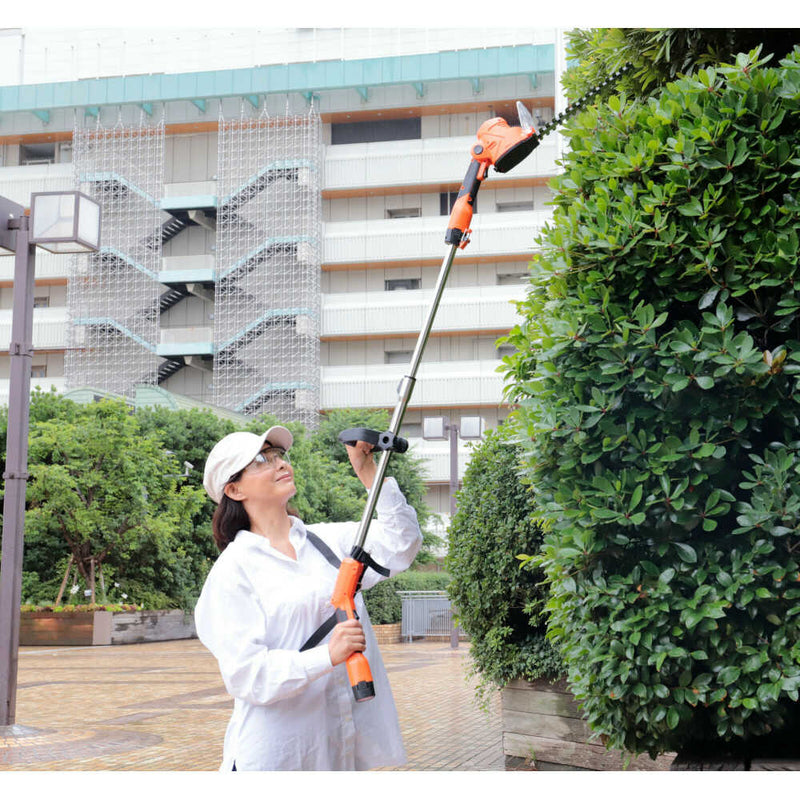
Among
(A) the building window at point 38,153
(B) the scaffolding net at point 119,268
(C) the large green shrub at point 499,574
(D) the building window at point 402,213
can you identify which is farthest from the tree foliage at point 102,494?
(A) the building window at point 38,153

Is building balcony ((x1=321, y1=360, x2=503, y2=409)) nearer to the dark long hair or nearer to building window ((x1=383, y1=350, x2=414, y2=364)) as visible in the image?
building window ((x1=383, y1=350, x2=414, y2=364))

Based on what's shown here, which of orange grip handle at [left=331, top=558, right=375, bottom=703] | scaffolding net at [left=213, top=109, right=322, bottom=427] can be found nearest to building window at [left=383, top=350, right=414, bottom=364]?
scaffolding net at [left=213, top=109, right=322, bottom=427]

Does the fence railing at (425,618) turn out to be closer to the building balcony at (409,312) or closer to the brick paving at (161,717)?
the brick paving at (161,717)

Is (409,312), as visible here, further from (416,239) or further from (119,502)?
(119,502)

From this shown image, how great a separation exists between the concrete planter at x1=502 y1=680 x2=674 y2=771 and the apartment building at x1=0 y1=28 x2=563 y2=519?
26130 mm

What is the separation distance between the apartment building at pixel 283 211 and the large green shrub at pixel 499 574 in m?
25.9

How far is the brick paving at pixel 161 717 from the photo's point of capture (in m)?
6.43

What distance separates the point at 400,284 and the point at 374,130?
17.9ft

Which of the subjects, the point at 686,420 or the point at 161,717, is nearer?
the point at 686,420

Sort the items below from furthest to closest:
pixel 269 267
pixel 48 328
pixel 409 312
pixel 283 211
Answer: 1. pixel 48 328
2. pixel 283 211
3. pixel 269 267
4. pixel 409 312

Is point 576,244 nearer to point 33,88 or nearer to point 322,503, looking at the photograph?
point 322,503

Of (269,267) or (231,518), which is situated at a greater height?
(269,267)

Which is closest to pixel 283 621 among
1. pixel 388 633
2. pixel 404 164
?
pixel 388 633

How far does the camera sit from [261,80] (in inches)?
1308
